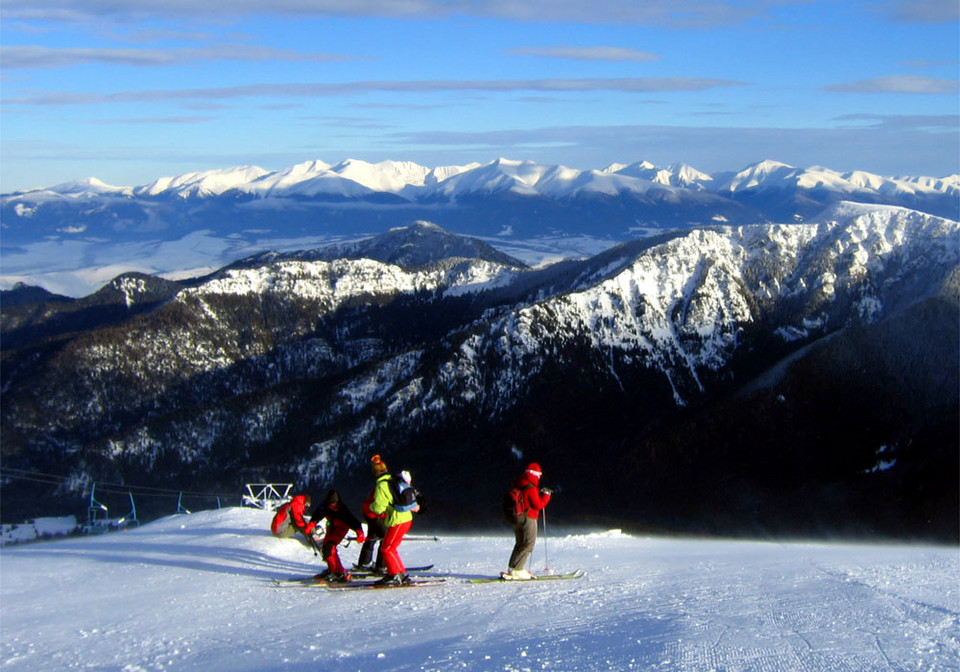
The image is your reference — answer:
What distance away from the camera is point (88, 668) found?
687 inches

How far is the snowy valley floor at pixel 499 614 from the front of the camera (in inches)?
619

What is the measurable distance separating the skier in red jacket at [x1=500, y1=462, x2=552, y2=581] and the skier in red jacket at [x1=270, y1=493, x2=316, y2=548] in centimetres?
587

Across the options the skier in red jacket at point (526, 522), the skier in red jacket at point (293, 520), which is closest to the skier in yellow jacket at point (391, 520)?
the skier in red jacket at point (526, 522)

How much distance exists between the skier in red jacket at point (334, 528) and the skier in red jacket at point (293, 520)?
0.72 m

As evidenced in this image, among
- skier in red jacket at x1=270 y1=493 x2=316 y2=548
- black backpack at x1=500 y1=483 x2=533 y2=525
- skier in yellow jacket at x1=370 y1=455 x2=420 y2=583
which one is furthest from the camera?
skier in red jacket at x1=270 y1=493 x2=316 y2=548

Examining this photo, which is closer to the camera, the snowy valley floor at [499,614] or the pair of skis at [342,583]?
the snowy valley floor at [499,614]

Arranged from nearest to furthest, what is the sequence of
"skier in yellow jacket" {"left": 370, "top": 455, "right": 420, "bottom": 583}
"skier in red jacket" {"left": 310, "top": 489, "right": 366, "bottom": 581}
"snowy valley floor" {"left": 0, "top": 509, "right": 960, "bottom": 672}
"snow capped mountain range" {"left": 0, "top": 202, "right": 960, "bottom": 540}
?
"snowy valley floor" {"left": 0, "top": 509, "right": 960, "bottom": 672} < "skier in yellow jacket" {"left": 370, "top": 455, "right": 420, "bottom": 583} < "skier in red jacket" {"left": 310, "top": 489, "right": 366, "bottom": 581} < "snow capped mountain range" {"left": 0, "top": 202, "right": 960, "bottom": 540}

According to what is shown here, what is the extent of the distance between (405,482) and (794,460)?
117879mm

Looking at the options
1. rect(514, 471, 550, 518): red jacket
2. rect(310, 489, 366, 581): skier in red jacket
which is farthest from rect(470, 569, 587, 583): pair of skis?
rect(310, 489, 366, 581): skier in red jacket

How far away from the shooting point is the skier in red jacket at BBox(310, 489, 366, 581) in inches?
952

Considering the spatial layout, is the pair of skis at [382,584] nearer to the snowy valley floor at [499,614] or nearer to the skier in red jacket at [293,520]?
the snowy valley floor at [499,614]

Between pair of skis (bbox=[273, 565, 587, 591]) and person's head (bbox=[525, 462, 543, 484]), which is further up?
person's head (bbox=[525, 462, 543, 484])

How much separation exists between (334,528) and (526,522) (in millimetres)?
5311

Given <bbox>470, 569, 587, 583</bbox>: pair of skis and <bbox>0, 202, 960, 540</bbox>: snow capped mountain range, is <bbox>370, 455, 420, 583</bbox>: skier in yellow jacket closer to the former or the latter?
<bbox>470, 569, 587, 583</bbox>: pair of skis
